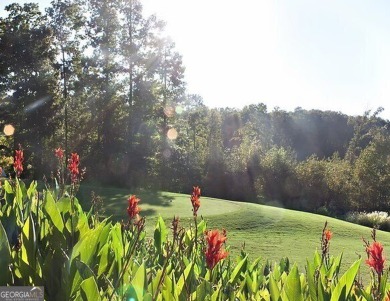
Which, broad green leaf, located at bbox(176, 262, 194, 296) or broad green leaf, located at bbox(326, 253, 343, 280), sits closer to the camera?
broad green leaf, located at bbox(176, 262, 194, 296)

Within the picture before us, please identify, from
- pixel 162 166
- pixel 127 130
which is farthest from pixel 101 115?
pixel 162 166

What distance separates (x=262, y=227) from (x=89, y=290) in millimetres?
11021

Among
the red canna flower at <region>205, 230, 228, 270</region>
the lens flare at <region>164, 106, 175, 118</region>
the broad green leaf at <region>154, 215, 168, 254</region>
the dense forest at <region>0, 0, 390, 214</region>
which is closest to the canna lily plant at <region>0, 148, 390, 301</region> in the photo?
the red canna flower at <region>205, 230, 228, 270</region>

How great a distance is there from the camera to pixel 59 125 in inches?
1185

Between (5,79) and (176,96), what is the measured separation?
1117 cm

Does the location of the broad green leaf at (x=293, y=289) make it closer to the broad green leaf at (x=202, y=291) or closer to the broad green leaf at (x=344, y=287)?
the broad green leaf at (x=344, y=287)

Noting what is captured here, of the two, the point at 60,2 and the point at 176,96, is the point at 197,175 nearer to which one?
the point at 176,96

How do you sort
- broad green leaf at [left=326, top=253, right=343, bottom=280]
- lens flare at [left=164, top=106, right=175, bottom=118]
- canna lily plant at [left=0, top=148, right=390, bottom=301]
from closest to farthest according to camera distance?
canna lily plant at [left=0, top=148, right=390, bottom=301], broad green leaf at [left=326, top=253, right=343, bottom=280], lens flare at [left=164, top=106, right=175, bottom=118]

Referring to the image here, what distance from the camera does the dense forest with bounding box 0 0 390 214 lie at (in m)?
28.6

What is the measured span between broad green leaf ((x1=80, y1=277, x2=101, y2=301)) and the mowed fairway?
→ 720cm

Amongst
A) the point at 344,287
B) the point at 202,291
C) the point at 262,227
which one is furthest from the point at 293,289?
the point at 262,227

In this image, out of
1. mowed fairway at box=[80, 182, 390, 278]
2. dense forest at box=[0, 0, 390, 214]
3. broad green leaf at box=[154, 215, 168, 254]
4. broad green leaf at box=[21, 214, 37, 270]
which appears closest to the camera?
broad green leaf at box=[21, 214, 37, 270]

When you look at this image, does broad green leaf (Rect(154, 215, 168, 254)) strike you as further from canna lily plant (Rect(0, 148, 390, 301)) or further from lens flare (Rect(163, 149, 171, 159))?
lens flare (Rect(163, 149, 171, 159))

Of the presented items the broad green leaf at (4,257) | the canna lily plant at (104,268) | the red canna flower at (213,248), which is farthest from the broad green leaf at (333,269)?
the broad green leaf at (4,257)
